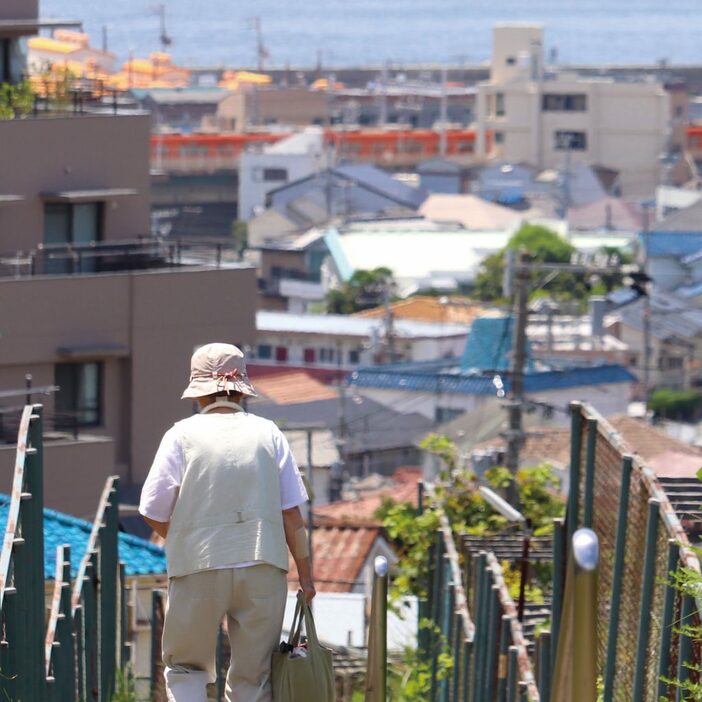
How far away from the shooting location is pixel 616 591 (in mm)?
Result: 6516

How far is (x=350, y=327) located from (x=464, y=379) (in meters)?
11.4

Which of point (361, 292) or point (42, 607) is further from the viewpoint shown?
point (361, 292)

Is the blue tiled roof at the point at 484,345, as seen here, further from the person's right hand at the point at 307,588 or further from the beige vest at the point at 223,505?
the beige vest at the point at 223,505

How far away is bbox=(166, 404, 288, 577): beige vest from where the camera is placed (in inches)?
227

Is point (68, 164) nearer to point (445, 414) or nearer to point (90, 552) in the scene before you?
point (90, 552)

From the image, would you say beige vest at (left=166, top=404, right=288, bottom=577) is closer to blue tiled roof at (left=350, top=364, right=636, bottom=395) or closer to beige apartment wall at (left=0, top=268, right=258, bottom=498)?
beige apartment wall at (left=0, top=268, right=258, bottom=498)

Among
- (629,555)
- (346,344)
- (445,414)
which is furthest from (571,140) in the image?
(629,555)

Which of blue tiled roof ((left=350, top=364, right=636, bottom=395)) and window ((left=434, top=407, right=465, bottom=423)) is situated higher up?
blue tiled roof ((left=350, top=364, right=636, bottom=395))

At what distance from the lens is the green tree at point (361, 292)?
216ft

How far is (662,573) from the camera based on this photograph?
5.76m

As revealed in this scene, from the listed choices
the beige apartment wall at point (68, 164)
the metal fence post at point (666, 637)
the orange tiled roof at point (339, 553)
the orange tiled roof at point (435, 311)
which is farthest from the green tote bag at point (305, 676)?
the orange tiled roof at point (435, 311)

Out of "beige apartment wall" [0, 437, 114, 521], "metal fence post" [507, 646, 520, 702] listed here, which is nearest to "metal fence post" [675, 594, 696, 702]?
"metal fence post" [507, 646, 520, 702]

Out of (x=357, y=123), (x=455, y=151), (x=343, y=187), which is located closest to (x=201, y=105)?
Result: (x=357, y=123)

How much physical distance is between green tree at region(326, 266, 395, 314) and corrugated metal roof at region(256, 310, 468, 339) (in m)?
5.32
